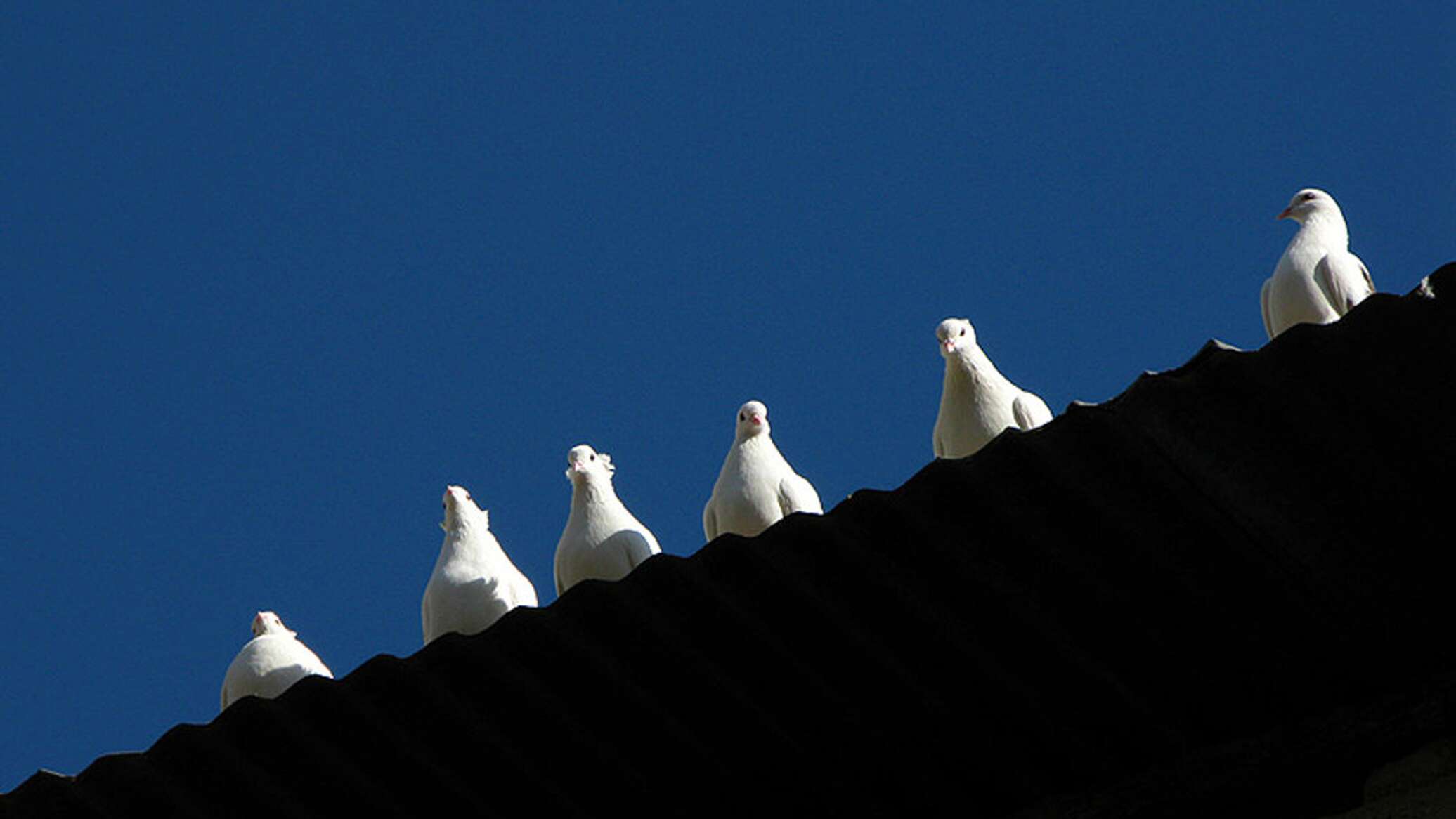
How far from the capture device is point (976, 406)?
6449 mm

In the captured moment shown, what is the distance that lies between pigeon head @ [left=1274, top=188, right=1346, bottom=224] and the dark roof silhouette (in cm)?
298

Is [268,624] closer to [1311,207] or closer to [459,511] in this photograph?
[459,511]

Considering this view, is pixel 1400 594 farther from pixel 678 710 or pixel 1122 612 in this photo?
pixel 678 710

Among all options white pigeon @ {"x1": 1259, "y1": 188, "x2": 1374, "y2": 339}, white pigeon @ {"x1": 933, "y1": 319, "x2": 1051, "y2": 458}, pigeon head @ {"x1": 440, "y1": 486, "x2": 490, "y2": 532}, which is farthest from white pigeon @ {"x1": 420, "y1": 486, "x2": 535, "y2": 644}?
white pigeon @ {"x1": 1259, "y1": 188, "x2": 1374, "y2": 339}

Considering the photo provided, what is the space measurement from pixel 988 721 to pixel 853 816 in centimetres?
37

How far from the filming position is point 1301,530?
418 centimetres

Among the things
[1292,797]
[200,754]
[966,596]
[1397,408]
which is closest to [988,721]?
[966,596]

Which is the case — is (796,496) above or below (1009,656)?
above

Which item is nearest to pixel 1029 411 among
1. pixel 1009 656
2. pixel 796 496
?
pixel 796 496

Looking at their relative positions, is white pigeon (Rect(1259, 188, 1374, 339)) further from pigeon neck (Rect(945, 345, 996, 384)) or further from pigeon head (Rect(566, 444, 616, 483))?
pigeon head (Rect(566, 444, 616, 483))

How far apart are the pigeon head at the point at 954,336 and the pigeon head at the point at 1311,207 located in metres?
1.18

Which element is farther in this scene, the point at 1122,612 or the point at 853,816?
the point at 853,816

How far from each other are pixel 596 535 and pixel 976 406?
1175 millimetres

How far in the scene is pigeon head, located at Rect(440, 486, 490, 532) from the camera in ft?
21.3
